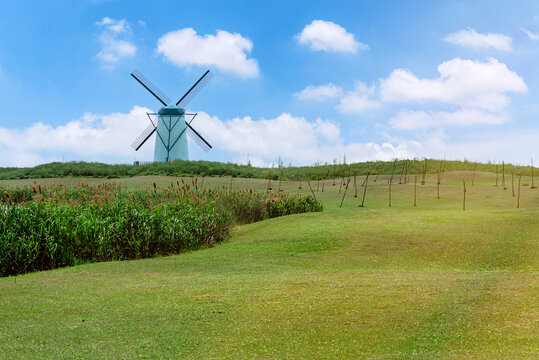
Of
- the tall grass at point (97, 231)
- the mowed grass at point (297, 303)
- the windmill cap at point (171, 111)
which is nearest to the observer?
the mowed grass at point (297, 303)

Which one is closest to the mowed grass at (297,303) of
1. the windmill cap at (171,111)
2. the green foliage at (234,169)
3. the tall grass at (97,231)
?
the tall grass at (97,231)

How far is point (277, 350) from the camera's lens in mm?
3992

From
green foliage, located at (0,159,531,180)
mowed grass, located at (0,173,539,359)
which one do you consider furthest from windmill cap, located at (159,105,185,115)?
mowed grass, located at (0,173,539,359)

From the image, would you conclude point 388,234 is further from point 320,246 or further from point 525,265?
point 525,265

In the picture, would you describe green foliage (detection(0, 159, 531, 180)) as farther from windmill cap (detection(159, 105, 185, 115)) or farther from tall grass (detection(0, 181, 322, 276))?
tall grass (detection(0, 181, 322, 276))

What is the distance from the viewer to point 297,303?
505cm

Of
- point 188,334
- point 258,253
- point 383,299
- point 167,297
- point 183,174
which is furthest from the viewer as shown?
point 183,174

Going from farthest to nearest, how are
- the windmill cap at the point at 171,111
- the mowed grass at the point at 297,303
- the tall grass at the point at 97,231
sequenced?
the windmill cap at the point at 171,111
the tall grass at the point at 97,231
the mowed grass at the point at 297,303

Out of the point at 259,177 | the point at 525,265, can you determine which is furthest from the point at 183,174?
the point at 525,265

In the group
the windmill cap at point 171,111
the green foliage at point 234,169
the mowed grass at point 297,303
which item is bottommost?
the mowed grass at point 297,303

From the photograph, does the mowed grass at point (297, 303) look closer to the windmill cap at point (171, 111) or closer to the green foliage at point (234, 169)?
the green foliage at point (234, 169)

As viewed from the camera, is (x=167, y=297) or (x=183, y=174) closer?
(x=167, y=297)

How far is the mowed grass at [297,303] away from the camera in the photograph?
4086mm

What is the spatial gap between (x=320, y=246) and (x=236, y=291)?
145 inches
